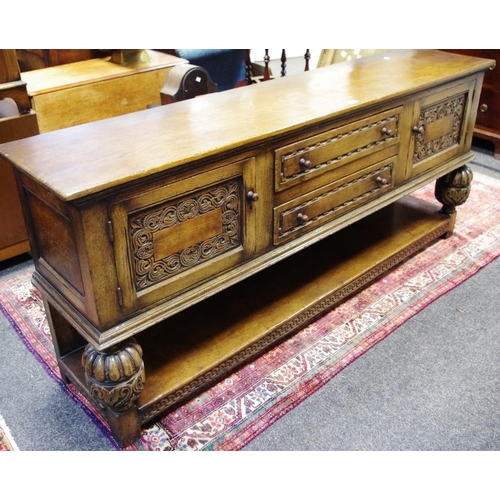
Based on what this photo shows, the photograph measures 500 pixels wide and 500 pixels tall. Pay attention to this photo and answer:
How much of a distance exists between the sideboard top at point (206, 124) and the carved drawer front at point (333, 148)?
0.20 ft

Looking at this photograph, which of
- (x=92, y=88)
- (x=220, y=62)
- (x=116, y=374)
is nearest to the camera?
(x=116, y=374)

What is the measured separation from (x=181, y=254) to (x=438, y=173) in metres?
1.15

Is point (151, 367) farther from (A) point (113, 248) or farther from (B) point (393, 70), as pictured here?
(B) point (393, 70)

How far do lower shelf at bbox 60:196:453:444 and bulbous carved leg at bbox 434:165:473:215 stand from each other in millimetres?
81

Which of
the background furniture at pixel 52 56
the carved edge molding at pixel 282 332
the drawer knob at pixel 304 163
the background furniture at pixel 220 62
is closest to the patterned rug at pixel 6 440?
the carved edge molding at pixel 282 332

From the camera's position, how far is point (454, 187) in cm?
231

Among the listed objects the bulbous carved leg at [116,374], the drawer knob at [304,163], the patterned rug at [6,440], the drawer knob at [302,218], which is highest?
the drawer knob at [304,163]

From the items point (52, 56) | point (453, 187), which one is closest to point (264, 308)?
point (453, 187)

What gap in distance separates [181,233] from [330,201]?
557mm

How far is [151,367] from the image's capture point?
5.37ft

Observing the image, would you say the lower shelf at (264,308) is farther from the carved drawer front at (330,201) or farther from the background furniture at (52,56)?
the background furniture at (52,56)

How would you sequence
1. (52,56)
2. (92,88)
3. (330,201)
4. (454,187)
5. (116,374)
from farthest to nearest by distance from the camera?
1. (52,56)
2. (92,88)
3. (454,187)
4. (330,201)
5. (116,374)

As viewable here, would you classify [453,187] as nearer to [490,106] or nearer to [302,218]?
[302,218]

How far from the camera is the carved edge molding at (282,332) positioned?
1.58 meters
